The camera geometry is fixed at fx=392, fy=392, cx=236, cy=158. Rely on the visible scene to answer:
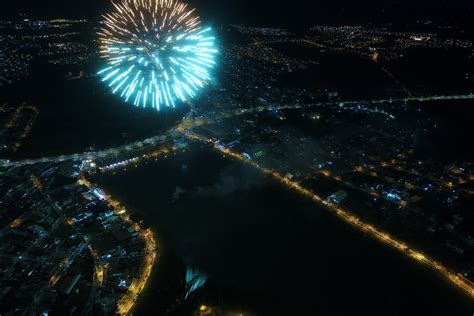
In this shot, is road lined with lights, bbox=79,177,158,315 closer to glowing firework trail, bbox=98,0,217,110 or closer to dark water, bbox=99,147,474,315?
dark water, bbox=99,147,474,315

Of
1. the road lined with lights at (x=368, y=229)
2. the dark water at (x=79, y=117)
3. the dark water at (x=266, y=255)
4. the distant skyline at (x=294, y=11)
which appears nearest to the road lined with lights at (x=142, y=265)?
the dark water at (x=266, y=255)

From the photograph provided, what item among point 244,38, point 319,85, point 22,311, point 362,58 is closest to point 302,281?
point 22,311

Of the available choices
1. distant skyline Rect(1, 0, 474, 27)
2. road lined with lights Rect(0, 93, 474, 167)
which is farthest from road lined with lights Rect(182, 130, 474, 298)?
distant skyline Rect(1, 0, 474, 27)

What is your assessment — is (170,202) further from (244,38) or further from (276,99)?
(244,38)

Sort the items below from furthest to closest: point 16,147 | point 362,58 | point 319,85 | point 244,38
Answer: point 244,38 → point 362,58 → point 319,85 → point 16,147

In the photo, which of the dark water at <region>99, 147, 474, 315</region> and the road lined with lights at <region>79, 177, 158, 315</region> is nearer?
the road lined with lights at <region>79, 177, 158, 315</region>

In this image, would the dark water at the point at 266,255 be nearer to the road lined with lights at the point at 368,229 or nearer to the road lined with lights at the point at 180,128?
the road lined with lights at the point at 368,229

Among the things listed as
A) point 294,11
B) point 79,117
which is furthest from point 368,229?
point 294,11
